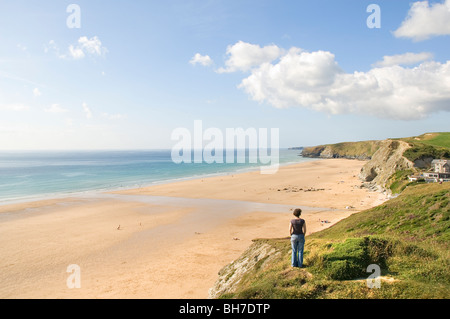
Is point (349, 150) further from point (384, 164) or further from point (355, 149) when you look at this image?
point (384, 164)

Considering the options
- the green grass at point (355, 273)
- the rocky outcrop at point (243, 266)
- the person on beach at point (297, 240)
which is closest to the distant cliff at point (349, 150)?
the rocky outcrop at point (243, 266)

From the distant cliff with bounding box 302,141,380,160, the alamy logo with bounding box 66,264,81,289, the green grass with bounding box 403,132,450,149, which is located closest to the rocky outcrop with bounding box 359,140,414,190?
the green grass with bounding box 403,132,450,149

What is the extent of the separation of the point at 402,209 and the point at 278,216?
1487cm

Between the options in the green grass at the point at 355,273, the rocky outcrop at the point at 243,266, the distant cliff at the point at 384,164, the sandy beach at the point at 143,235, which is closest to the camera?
the green grass at the point at 355,273

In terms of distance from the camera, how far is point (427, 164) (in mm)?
42812

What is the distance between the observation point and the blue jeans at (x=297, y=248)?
30.9ft

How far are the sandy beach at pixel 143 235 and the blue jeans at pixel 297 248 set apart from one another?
22.0 feet

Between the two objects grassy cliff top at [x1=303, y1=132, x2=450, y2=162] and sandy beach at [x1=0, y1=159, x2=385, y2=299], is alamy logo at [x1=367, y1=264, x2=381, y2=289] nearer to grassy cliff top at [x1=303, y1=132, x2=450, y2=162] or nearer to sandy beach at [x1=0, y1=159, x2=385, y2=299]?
sandy beach at [x1=0, y1=159, x2=385, y2=299]

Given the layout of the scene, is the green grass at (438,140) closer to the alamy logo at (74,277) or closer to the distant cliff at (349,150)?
the distant cliff at (349,150)

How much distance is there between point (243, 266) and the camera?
43.3 feet

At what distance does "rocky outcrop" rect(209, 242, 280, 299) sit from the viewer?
475 inches

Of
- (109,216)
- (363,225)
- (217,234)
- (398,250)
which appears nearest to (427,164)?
(363,225)
